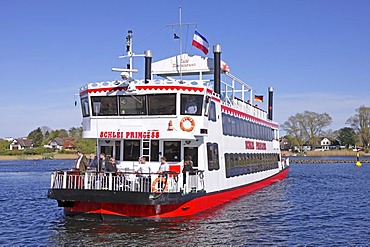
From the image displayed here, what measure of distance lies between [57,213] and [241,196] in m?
10.2

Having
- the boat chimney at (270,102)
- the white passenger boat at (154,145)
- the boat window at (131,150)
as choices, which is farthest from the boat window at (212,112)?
the boat chimney at (270,102)

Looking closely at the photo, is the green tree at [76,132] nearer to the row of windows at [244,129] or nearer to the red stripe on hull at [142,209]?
the row of windows at [244,129]

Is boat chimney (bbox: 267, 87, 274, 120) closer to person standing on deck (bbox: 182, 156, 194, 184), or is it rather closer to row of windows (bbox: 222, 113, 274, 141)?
row of windows (bbox: 222, 113, 274, 141)

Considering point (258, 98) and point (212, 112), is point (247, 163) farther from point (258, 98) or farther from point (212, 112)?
point (258, 98)

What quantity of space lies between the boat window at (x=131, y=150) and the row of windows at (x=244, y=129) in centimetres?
521

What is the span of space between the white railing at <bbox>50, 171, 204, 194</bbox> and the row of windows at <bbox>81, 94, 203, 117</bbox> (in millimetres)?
2736

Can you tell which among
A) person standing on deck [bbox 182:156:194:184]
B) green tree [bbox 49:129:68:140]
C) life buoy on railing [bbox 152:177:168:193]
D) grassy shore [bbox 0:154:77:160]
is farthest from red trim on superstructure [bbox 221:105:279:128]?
green tree [bbox 49:129:68:140]

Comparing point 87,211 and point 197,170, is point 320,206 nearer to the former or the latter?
point 197,170

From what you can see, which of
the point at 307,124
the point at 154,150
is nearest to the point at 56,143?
the point at 307,124

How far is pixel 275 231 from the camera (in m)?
17.3

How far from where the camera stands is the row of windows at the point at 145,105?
19125 millimetres

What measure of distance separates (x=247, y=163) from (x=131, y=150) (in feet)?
33.5

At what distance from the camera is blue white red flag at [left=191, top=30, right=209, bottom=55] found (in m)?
23.9

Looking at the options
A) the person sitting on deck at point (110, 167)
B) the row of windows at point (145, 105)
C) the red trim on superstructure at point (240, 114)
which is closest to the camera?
the person sitting on deck at point (110, 167)
